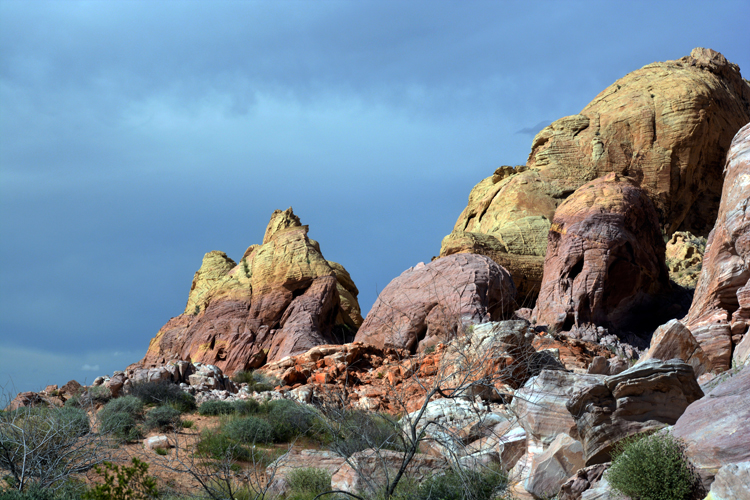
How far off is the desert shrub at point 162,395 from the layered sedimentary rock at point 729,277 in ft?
40.1

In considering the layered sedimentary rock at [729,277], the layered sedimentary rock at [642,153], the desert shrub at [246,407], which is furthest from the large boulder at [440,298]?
the layered sedimentary rock at [642,153]

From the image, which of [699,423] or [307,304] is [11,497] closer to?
[699,423]

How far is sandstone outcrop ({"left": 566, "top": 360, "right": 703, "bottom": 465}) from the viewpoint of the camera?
8.82 metres

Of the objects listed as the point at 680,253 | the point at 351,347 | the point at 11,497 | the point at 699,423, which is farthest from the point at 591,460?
the point at 680,253

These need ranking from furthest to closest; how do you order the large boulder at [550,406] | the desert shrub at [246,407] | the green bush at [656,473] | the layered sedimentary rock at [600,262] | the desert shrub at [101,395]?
the layered sedimentary rock at [600,262], the desert shrub at [101,395], the desert shrub at [246,407], the large boulder at [550,406], the green bush at [656,473]

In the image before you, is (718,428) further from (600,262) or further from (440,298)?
(600,262)

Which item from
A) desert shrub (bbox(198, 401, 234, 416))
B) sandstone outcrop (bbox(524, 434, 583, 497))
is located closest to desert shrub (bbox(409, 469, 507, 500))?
sandstone outcrop (bbox(524, 434, 583, 497))

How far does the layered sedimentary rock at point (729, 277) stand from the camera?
1195 cm

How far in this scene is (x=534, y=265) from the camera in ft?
100

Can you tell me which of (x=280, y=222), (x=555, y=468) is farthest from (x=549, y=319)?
(x=555, y=468)

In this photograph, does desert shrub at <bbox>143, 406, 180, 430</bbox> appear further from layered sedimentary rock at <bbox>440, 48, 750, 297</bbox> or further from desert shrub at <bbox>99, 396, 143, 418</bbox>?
layered sedimentary rock at <bbox>440, 48, 750, 297</bbox>

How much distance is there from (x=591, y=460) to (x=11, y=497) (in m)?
7.44

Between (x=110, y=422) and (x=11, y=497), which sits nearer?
(x=11, y=497)

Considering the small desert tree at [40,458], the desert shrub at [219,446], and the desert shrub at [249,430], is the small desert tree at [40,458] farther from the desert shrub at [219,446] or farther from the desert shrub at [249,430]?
the desert shrub at [249,430]
